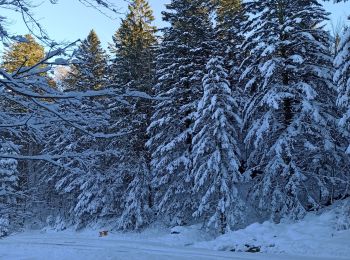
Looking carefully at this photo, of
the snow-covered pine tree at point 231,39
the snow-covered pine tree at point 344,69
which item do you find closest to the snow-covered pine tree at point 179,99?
the snow-covered pine tree at point 231,39

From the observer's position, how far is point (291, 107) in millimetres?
20953

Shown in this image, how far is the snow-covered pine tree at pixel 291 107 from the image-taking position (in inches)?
749

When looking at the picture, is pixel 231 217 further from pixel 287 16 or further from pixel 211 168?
pixel 287 16

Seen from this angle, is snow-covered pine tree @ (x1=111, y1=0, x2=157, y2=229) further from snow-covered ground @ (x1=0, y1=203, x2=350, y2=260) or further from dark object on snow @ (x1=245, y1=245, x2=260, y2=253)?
dark object on snow @ (x1=245, y1=245, x2=260, y2=253)

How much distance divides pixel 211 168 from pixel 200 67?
689 centimetres

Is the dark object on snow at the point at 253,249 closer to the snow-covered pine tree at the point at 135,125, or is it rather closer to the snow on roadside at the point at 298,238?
the snow on roadside at the point at 298,238

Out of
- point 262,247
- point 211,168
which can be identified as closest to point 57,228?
point 211,168

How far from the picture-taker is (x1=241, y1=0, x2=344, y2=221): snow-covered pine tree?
19.0 m

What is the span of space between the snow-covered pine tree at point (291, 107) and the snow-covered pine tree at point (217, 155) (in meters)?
1.22

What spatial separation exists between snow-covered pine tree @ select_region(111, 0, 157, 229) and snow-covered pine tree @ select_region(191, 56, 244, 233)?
575cm

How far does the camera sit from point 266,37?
20.5 meters

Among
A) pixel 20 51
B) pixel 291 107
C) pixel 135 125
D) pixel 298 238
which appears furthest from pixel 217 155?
pixel 20 51

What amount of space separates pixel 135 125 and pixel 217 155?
8.41 m

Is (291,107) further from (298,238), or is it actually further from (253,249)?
(253,249)
